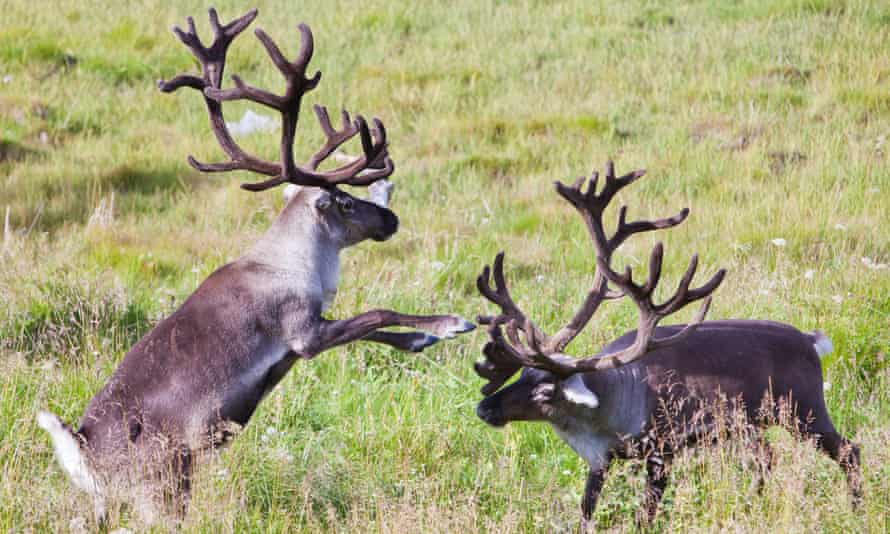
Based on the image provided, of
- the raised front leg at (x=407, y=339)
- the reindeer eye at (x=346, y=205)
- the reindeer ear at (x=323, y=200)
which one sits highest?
the reindeer ear at (x=323, y=200)

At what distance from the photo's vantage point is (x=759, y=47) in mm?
11508

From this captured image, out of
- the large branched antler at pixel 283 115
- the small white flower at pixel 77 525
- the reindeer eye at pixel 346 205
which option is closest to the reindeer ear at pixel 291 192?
the large branched antler at pixel 283 115

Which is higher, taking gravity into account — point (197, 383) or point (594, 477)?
point (197, 383)

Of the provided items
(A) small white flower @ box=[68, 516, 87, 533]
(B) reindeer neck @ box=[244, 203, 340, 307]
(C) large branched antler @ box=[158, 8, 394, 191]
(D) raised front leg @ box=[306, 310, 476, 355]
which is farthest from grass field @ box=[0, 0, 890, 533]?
(C) large branched antler @ box=[158, 8, 394, 191]

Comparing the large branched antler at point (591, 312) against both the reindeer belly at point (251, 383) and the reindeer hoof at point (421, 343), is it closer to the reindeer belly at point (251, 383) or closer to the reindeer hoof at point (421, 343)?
the reindeer hoof at point (421, 343)

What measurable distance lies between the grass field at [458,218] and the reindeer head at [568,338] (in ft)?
1.45

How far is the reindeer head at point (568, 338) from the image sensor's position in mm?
4723

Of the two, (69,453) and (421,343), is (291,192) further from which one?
(69,453)

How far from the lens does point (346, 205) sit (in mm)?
5395

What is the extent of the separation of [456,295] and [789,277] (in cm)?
216

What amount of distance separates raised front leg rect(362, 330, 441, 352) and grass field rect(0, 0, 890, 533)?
0.60m

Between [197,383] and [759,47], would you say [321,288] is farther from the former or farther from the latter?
[759,47]

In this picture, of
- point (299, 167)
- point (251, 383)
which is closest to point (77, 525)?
point (251, 383)

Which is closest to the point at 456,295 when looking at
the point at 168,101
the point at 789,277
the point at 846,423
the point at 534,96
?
the point at 789,277
